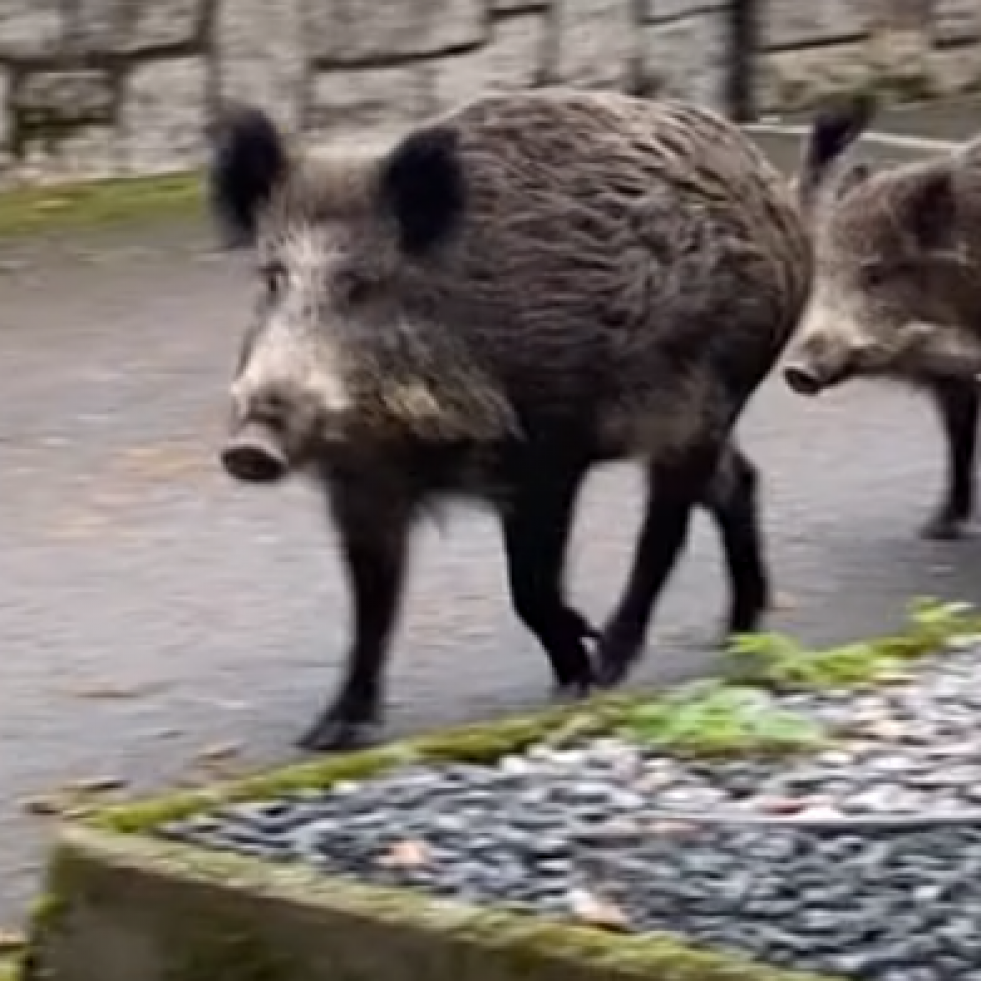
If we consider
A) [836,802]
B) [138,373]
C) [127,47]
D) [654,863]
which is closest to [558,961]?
[654,863]

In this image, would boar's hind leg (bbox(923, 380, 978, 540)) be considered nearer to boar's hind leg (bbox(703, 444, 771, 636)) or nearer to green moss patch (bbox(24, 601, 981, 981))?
boar's hind leg (bbox(703, 444, 771, 636))

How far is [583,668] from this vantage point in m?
6.90

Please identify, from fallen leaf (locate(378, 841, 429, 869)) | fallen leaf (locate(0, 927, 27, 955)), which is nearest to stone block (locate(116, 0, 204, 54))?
fallen leaf (locate(0, 927, 27, 955))

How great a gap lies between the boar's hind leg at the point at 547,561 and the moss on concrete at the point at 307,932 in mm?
1908

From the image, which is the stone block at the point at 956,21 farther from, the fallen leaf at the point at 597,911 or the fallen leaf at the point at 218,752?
the fallen leaf at the point at 597,911

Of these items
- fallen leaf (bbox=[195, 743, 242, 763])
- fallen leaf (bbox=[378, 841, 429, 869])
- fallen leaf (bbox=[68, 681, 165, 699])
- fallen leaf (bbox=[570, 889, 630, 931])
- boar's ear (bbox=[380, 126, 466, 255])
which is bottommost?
fallen leaf (bbox=[68, 681, 165, 699])

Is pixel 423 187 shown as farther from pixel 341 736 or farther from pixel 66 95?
pixel 66 95

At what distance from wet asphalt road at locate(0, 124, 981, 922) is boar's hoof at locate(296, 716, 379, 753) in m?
0.07

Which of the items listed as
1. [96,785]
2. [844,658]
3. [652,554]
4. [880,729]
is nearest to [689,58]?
[652,554]

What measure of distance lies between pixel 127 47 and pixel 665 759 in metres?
7.50

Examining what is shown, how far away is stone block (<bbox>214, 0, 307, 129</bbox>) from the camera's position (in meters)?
12.5

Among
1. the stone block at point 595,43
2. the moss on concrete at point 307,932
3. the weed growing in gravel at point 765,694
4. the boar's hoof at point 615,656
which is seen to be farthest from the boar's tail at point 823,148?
the stone block at point 595,43

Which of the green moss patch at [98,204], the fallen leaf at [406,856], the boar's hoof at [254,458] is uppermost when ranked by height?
the fallen leaf at [406,856]

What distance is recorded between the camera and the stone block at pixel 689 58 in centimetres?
1379
